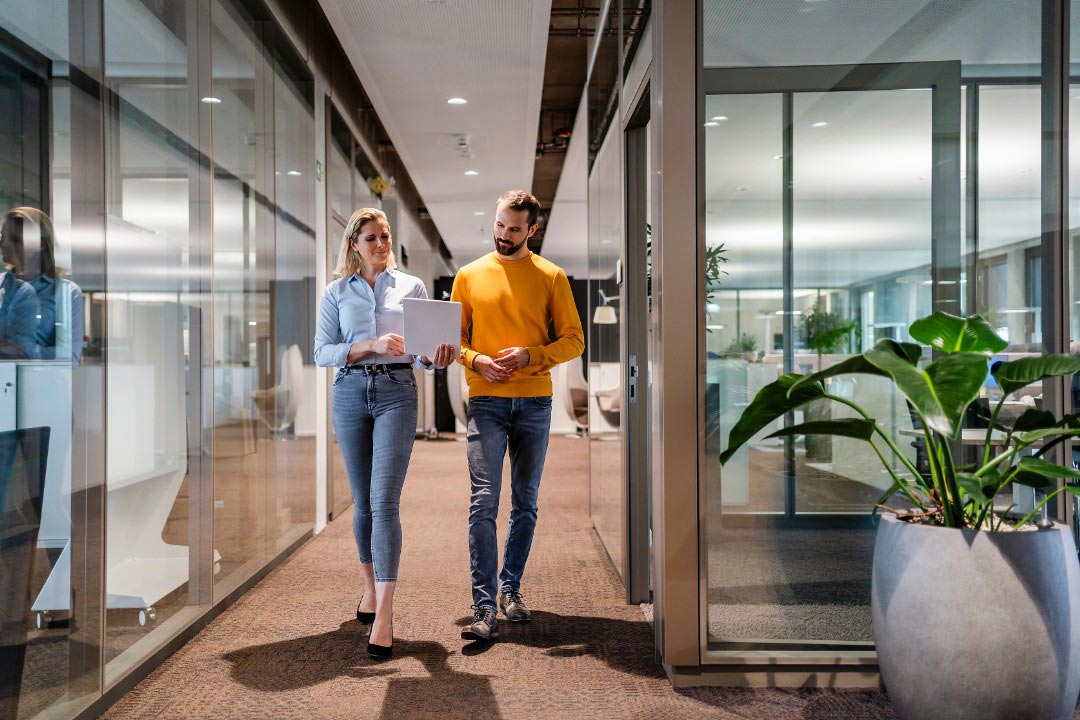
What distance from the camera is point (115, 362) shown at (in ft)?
8.27

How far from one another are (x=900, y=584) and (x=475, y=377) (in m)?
1.52

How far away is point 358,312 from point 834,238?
153 cm

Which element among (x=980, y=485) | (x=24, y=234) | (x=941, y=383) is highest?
(x=24, y=234)

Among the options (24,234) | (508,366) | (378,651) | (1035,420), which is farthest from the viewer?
(508,366)

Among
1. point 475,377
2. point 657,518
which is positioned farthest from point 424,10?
point 657,518

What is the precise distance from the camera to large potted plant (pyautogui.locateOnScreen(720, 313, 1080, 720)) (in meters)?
1.87

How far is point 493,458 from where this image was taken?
298 centimetres

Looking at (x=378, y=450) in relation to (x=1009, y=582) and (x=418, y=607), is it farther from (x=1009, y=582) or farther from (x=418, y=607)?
(x=1009, y=582)

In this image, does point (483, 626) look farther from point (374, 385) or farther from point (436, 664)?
point (374, 385)

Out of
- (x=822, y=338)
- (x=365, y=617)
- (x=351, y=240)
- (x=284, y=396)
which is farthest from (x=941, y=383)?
(x=284, y=396)

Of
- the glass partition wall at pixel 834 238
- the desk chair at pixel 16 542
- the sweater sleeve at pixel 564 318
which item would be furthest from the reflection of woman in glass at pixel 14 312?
the glass partition wall at pixel 834 238

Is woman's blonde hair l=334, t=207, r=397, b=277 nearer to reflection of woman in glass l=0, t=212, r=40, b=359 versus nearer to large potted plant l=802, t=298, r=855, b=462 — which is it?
reflection of woman in glass l=0, t=212, r=40, b=359

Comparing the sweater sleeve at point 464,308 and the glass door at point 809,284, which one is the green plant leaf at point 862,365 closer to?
the glass door at point 809,284

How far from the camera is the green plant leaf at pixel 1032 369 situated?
1917 millimetres
